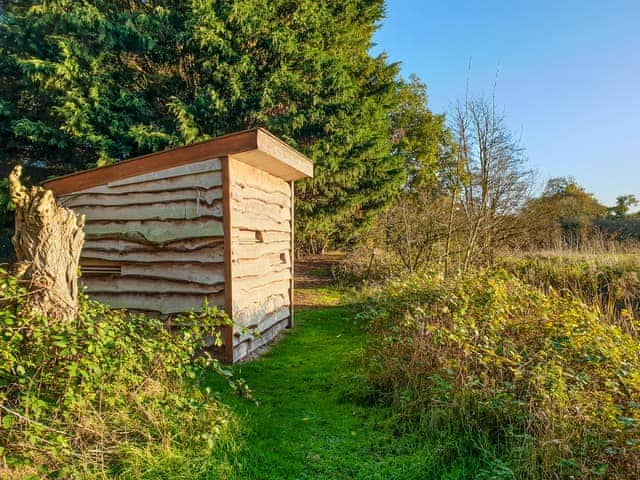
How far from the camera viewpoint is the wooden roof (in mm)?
3730

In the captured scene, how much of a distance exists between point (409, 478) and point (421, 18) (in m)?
7.61

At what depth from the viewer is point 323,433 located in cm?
262

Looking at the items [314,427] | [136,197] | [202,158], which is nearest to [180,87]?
[136,197]

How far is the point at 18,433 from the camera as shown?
1.77 meters

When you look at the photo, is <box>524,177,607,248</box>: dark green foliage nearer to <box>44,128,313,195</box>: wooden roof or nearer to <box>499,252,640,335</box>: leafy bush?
<box>499,252,640,335</box>: leafy bush

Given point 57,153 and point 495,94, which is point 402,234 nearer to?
point 495,94

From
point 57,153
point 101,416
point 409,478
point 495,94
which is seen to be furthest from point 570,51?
point 57,153

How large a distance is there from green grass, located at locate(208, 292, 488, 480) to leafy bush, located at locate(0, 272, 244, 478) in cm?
36

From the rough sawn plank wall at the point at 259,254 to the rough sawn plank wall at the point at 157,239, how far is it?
0.76 ft

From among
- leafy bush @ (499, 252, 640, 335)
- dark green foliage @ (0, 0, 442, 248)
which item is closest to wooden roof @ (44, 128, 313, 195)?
dark green foliage @ (0, 0, 442, 248)

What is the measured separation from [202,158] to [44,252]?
2014 mm

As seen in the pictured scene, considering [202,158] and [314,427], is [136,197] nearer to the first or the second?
[202,158]

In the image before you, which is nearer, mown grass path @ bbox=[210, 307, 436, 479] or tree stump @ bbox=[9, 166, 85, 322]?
tree stump @ bbox=[9, 166, 85, 322]

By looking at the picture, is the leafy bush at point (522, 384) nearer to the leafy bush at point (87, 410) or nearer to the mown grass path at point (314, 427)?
the mown grass path at point (314, 427)
